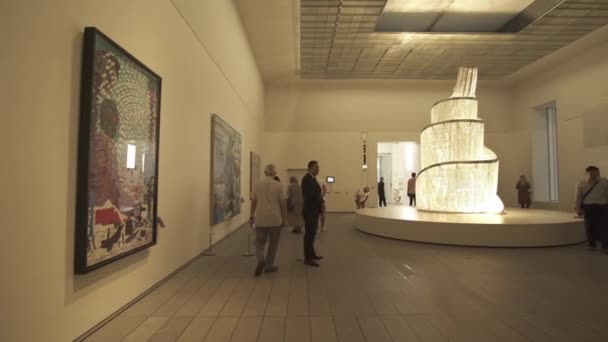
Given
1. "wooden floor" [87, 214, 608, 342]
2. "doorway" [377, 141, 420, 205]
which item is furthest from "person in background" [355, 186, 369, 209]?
"doorway" [377, 141, 420, 205]

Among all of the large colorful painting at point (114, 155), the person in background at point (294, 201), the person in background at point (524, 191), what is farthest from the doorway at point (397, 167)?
the large colorful painting at point (114, 155)

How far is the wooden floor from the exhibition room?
3 centimetres

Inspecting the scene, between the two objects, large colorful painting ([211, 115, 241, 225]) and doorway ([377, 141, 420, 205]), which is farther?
doorway ([377, 141, 420, 205])

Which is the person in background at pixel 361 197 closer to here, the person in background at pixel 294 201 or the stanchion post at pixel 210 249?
the person in background at pixel 294 201

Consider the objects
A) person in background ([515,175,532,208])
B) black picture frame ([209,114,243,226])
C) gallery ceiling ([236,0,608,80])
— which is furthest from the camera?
person in background ([515,175,532,208])

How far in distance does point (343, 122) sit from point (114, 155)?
599 inches

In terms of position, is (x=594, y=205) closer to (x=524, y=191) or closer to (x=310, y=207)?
(x=310, y=207)

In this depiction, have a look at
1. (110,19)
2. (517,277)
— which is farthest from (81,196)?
(517,277)

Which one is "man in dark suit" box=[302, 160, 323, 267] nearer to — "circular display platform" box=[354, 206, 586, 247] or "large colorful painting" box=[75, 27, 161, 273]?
"large colorful painting" box=[75, 27, 161, 273]

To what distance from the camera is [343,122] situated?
1794 centimetres

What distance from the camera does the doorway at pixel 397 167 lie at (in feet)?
73.3

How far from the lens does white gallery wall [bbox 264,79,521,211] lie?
17828 millimetres

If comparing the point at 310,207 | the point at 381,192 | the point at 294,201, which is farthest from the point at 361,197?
the point at 310,207

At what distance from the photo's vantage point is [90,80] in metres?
2.93
